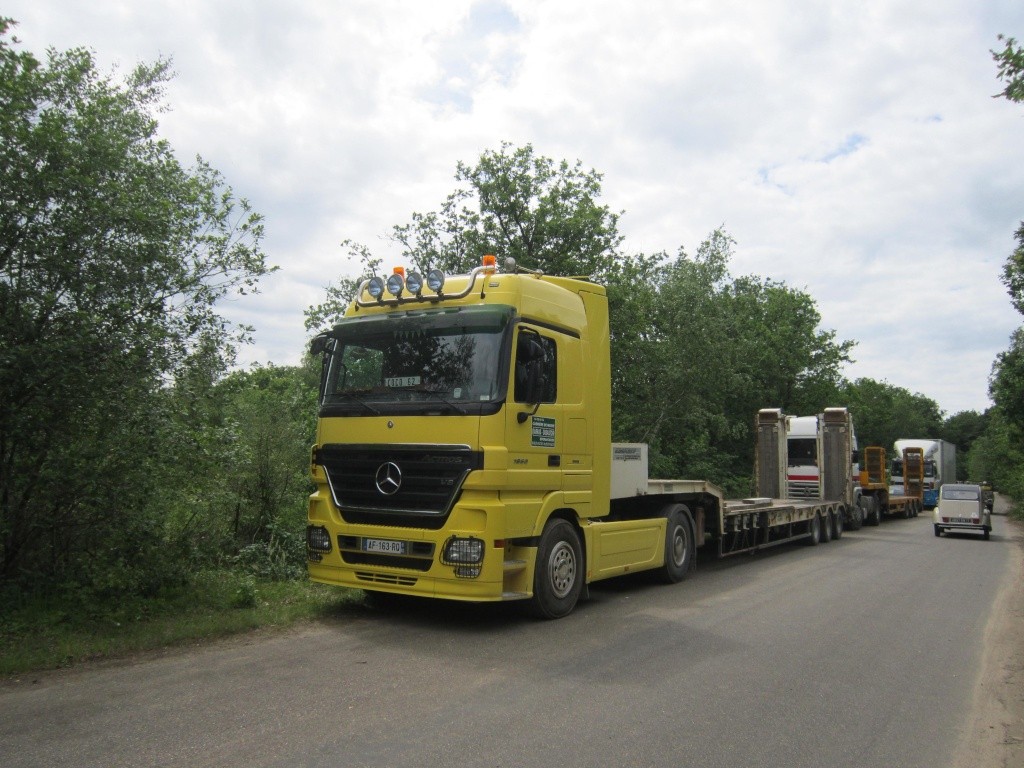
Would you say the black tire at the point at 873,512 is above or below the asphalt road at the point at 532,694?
above

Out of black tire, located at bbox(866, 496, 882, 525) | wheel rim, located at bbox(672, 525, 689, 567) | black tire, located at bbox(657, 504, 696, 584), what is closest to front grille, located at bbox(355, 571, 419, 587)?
black tire, located at bbox(657, 504, 696, 584)

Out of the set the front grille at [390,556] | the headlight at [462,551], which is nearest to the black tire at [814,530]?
the headlight at [462,551]

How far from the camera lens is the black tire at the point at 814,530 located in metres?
18.4

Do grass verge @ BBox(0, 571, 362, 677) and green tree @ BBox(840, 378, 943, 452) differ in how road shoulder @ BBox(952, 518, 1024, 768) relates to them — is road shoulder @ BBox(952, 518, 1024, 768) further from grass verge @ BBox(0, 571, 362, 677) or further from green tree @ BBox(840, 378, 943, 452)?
green tree @ BBox(840, 378, 943, 452)

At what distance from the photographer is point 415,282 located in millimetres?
8227

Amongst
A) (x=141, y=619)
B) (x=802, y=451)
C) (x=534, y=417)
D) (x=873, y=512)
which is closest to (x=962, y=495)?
(x=873, y=512)

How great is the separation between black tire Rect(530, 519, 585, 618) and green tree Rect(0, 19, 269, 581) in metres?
3.95

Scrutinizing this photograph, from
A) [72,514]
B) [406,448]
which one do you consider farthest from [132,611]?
[406,448]

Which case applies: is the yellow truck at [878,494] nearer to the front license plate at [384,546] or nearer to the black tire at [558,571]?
the black tire at [558,571]

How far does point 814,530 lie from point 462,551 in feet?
45.5

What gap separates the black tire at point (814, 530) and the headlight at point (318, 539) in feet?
45.6

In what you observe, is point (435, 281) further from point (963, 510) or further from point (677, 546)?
point (963, 510)

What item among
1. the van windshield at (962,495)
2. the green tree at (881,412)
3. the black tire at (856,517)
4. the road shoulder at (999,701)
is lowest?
the road shoulder at (999,701)

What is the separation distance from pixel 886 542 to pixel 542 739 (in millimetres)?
18217
